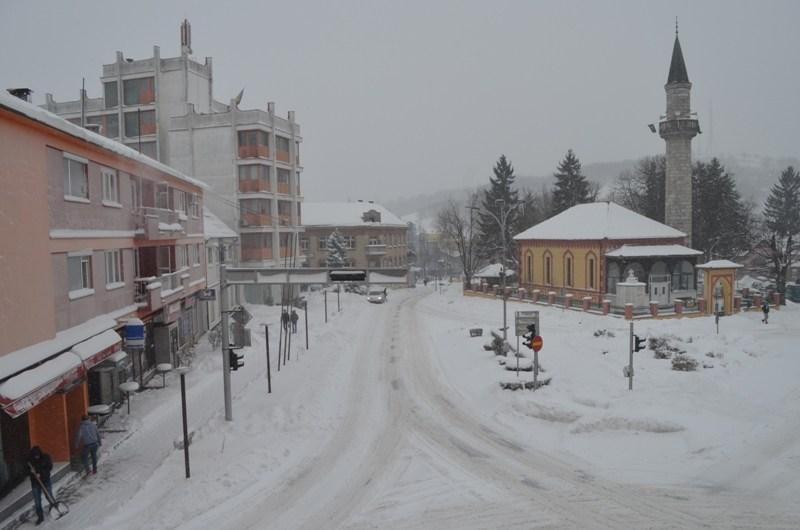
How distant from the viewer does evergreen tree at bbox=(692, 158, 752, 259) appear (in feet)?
208

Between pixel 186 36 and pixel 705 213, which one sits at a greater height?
pixel 186 36

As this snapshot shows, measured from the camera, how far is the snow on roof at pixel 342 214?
7469 centimetres

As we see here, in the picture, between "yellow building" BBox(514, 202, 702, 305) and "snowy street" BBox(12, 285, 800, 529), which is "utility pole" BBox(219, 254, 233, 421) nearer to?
"snowy street" BBox(12, 285, 800, 529)

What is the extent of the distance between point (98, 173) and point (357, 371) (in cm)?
1288

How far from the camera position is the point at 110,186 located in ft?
65.0

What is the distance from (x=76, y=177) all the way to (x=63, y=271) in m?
2.89

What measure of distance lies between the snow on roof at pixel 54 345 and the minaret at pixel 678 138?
4479 cm

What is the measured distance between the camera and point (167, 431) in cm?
1803

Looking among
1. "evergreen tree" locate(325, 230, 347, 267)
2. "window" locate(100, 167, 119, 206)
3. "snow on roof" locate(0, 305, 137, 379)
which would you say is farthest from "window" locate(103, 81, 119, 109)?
"snow on roof" locate(0, 305, 137, 379)

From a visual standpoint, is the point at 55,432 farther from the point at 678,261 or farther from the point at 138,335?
the point at 678,261

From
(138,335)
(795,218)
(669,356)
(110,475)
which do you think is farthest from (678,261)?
(110,475)

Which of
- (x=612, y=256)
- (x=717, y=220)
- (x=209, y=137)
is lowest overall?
(x=612, y=256)

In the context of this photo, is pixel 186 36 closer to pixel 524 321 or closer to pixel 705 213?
pixel 524 321

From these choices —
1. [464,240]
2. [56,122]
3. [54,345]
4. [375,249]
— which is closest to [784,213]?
[464,240]
